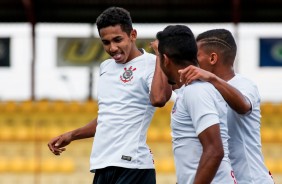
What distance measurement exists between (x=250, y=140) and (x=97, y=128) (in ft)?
3.72

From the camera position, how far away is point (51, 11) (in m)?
23.3

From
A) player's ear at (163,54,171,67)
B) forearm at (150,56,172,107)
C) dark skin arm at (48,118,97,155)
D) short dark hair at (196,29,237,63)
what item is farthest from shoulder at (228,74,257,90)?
dark skin arm at (48,118,97,155)

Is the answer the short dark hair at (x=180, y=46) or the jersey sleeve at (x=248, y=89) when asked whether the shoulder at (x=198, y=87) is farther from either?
the jersey sleeve at (x=248, y=89)

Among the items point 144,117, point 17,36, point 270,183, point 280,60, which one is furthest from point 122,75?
point 280,60

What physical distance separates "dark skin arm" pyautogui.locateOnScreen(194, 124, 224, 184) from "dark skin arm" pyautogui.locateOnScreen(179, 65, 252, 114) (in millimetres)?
284

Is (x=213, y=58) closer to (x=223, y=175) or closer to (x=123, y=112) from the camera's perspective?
(x=123, y=112)

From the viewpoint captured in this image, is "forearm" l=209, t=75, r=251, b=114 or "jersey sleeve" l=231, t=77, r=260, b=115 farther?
"jersey sleeve" l=231, t=77, r=260, b=115

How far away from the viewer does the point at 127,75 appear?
18.1ft

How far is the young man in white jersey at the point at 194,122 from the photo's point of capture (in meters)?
4.14

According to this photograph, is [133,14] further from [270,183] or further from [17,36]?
[270,183]

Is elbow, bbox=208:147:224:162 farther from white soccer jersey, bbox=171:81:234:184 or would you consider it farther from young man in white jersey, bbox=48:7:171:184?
young man in white jersey, bbox=48:7:171:184

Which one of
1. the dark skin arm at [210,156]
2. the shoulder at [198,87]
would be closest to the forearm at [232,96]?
the shoulder at [198,87]

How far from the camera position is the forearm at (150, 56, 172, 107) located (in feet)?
16.9

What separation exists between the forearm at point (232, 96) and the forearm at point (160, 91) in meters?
0.56
